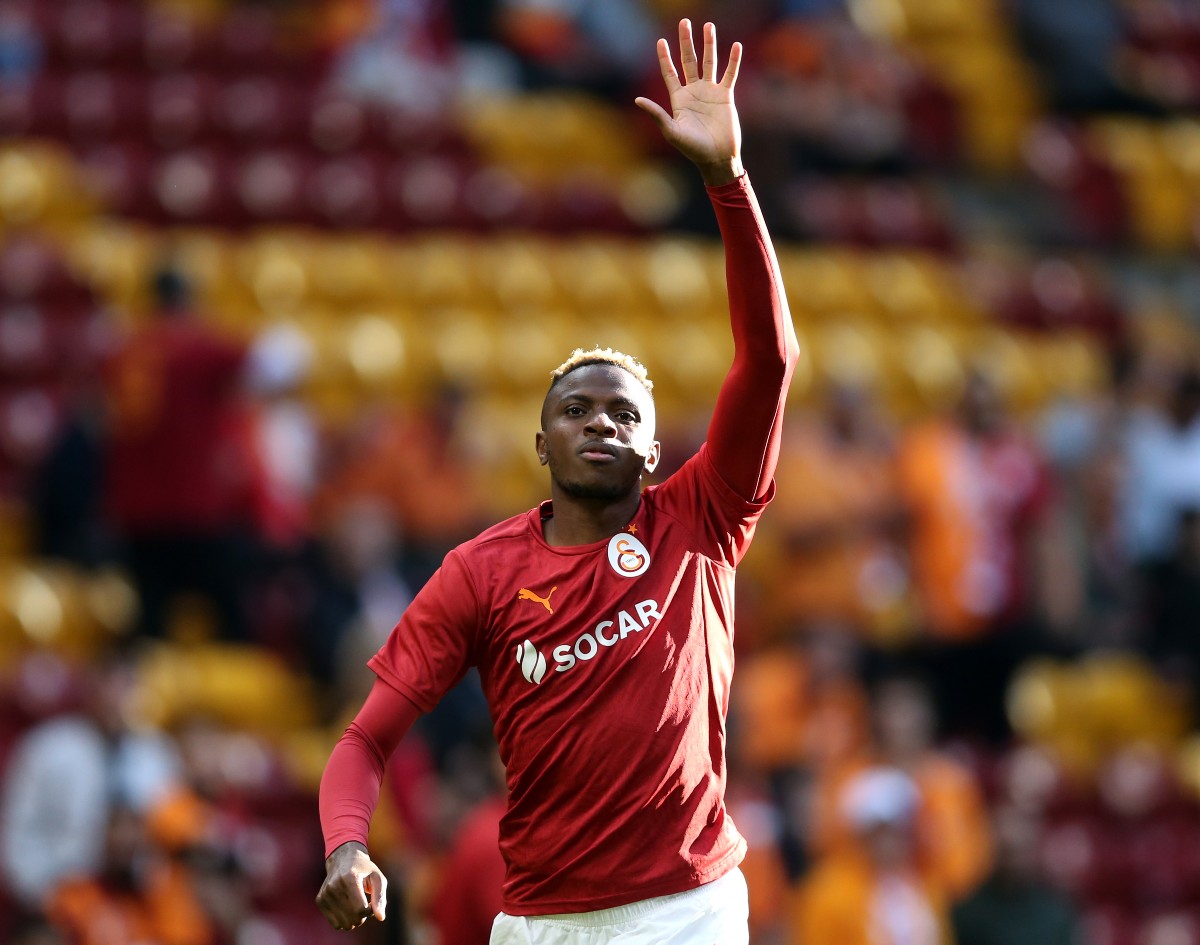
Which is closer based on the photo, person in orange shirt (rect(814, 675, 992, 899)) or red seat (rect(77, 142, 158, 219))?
person in orange shirt (rect(814, 675, 992, 899))

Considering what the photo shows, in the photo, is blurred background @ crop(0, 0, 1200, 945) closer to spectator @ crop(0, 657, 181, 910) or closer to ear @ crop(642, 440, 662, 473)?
spectator @ crop(0, 657, 181, 910)

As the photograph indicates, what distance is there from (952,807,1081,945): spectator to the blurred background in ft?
0.06

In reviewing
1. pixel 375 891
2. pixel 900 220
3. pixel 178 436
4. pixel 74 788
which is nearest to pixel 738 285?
pixel 375 891

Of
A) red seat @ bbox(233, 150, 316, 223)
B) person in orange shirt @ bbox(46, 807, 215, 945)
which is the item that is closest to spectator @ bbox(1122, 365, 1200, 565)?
red seat @ bbox(233, 150, 316, 223)

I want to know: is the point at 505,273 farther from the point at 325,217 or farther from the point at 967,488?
the point at 967,488

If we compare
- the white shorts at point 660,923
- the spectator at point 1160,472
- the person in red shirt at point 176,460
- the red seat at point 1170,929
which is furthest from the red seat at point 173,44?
the white shorts at point 660,923

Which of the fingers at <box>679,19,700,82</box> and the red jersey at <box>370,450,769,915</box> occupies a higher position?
the fingers at <box>679,19,700,82</box>

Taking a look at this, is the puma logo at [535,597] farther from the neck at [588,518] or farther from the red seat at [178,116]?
the red seat at [178,116]

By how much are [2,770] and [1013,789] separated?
481cm

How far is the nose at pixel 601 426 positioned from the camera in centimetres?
457

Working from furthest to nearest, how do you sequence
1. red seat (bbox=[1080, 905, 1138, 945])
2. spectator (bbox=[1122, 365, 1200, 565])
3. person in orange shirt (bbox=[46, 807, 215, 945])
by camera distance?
spectator (bbox=[1122, 365, 1200, 565])
red seat (bbox=[1080, 905, 1138, 945])
person in orange shirt (bbox=[46, 807, 215, 945])

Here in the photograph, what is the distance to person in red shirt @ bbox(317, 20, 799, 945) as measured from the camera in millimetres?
4477

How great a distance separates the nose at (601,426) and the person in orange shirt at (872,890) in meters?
4.59

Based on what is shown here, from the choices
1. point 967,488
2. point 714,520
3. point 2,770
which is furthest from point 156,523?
point 714,520
